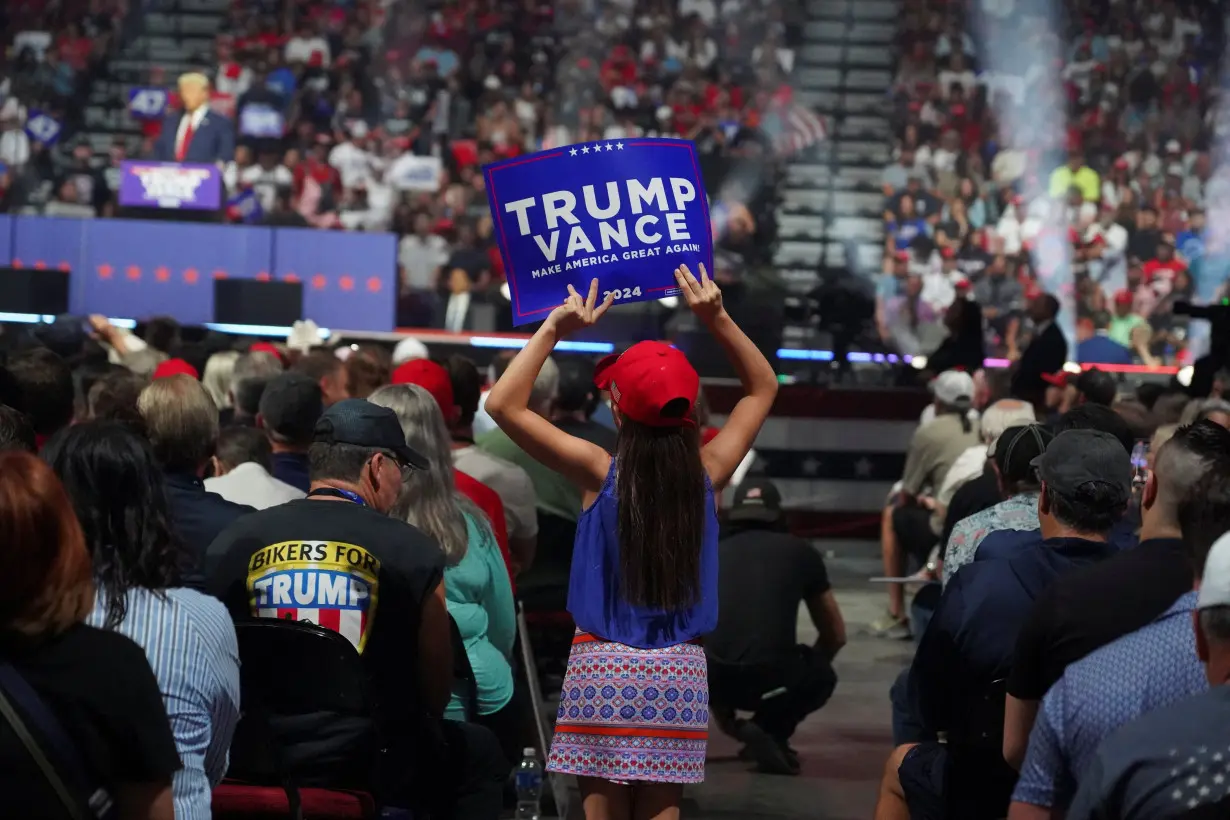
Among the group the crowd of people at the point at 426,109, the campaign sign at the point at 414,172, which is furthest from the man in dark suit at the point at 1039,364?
the campaign sign at the point at 414,172

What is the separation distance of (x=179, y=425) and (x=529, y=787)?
147 cm

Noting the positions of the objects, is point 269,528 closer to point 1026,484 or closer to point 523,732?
point 523,732

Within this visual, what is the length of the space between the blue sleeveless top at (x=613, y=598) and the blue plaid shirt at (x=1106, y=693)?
2.98ft

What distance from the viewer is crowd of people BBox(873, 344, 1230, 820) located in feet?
6.18

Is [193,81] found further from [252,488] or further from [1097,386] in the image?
[252,488]

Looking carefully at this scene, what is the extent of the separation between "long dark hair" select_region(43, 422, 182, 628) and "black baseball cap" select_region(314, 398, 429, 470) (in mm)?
767

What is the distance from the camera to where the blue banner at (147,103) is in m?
17.6

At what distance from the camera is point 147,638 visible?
8.10 ft

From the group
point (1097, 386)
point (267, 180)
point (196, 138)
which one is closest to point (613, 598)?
point (1097, 386)

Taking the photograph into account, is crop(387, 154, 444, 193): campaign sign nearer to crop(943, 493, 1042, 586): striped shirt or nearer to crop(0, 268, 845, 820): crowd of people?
crop(0, 268, 845, 820): crowd of people

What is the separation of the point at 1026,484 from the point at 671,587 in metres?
1.12

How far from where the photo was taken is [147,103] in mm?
17625

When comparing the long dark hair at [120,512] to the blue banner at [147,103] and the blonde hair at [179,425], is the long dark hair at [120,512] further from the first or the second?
the blue banner at [147,103]

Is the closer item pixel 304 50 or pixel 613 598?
pixel 613 598
